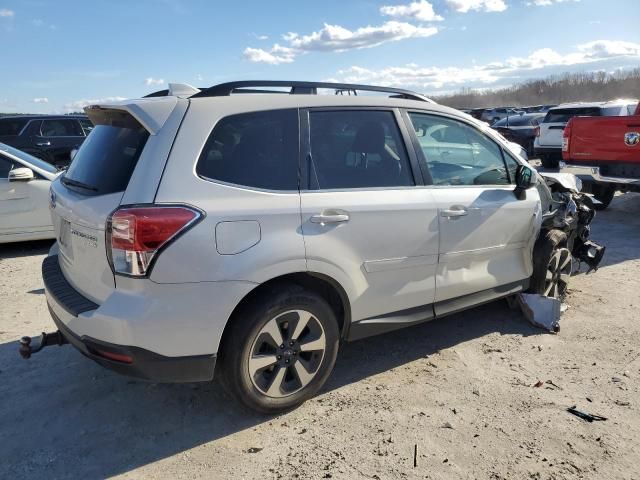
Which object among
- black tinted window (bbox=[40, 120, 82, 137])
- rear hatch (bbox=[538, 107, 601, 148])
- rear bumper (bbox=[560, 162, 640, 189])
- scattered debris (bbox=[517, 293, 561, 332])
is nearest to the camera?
scattered debris (bbox=[517, 293, 561, 332])

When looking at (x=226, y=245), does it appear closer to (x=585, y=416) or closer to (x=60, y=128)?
(x=585, y=416)

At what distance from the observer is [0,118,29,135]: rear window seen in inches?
462

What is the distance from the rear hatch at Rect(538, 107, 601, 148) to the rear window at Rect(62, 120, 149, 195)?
13.8 metres

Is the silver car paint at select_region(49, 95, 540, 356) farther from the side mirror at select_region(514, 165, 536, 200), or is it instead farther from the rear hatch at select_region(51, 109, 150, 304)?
the side mirror at select_region(514, 165, 536, 200)

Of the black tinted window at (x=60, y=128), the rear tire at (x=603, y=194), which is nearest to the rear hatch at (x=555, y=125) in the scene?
the rear tire at (x=603, y=194)

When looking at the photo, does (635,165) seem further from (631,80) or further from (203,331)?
(631,80)

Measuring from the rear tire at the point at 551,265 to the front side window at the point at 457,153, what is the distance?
738 mm

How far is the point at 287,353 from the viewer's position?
3131 millimetres

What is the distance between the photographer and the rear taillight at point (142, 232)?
102 inches

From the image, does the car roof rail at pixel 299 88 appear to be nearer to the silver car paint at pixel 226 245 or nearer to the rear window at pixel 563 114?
the silver car paint at pixel 226 245

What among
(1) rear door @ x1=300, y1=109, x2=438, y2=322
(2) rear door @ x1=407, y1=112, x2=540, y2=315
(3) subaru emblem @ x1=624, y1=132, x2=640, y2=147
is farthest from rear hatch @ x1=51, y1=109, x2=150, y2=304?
(3) subaru emblem @ x1=624, y1=132, x2=640, y2=147

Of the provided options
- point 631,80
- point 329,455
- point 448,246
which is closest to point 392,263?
point 448,246

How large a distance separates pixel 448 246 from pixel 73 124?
11.2 meters

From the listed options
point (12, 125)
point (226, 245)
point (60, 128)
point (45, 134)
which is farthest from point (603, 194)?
point (12, 125)
